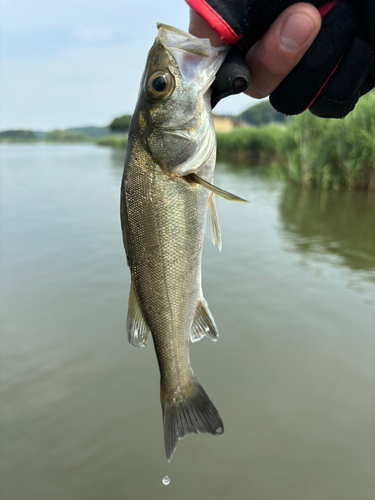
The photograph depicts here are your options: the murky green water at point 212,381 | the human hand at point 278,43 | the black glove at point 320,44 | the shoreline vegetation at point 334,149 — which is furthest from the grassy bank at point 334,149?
the human hand at point 278,43

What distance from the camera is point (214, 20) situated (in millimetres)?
1604

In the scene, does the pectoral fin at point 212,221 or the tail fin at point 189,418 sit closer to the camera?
the pectoral fin at point 212,221

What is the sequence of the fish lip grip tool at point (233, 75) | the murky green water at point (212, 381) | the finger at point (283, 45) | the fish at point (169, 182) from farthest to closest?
the murky green water at point (212, 381), the fish at point (169, 182), the fish lip grip tool at point (233, 75), the finger at point (283, 45)

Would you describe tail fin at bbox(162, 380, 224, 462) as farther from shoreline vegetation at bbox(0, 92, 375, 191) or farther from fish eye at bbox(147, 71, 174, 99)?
shoreline vegetation at bbox(0, 92, 375, 191)

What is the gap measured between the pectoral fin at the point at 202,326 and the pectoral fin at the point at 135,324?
291 millimetres

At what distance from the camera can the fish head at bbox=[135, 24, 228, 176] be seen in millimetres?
1744

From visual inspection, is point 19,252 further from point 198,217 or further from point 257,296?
point 198,217

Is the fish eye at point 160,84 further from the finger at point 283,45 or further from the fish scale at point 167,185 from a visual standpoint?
the finger at point 283,45

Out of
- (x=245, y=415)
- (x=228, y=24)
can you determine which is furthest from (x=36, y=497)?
(x=228, y=24)

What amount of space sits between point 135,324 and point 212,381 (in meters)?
2.41

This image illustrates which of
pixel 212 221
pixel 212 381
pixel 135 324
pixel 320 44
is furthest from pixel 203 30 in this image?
pixel 212 381

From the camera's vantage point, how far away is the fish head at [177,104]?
174cm

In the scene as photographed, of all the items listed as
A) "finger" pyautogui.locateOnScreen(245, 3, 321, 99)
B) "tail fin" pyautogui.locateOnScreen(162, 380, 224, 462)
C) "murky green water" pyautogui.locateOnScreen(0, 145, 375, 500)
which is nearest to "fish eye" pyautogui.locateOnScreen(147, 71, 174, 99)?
"finger" pyautogui.locateOnScreen(245, 3, 321, 99)

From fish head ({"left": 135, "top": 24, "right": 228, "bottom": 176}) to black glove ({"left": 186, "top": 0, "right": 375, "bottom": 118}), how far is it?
0.09m
